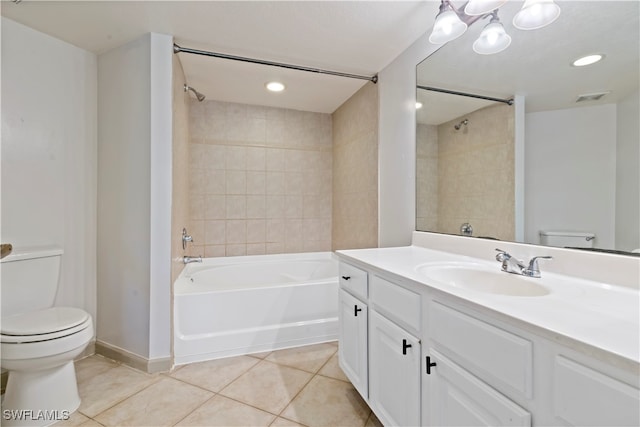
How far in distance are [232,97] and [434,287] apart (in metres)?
2.71

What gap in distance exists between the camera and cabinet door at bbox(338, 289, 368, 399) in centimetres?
139

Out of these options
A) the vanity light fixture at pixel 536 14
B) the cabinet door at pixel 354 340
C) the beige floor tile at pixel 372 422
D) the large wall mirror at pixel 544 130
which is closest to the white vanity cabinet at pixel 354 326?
→ the cabinet door at pixel 354 340

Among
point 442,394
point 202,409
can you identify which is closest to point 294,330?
point 202,409

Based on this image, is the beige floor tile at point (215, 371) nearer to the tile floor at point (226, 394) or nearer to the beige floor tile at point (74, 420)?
the tile floor at point (226, 394)

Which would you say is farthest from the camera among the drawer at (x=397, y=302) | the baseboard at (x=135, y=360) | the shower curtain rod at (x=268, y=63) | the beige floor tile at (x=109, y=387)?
the shower curtain rod at (x=268, y=63)

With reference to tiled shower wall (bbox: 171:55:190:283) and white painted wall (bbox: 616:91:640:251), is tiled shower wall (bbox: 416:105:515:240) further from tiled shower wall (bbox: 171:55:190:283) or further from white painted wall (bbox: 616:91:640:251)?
tiled shower wall (bbox: 171:55:190:283)

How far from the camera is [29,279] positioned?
5.66ft

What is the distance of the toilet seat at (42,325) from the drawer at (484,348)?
1.70m

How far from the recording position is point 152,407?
153 cm

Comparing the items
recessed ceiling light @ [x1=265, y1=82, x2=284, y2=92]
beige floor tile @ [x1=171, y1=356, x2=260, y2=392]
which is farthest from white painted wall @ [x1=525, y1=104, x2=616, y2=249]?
recessed ceiling light @ [x1=265, y1=82, x2=284, y2=92]

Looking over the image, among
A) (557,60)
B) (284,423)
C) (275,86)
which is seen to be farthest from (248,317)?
(557,60)

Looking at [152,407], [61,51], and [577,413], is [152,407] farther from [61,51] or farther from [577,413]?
[61,51]

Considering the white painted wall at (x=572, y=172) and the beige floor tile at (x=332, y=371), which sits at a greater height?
the white painted wall at (x=572, y=172)

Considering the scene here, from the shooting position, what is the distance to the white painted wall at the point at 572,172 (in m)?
1.04
